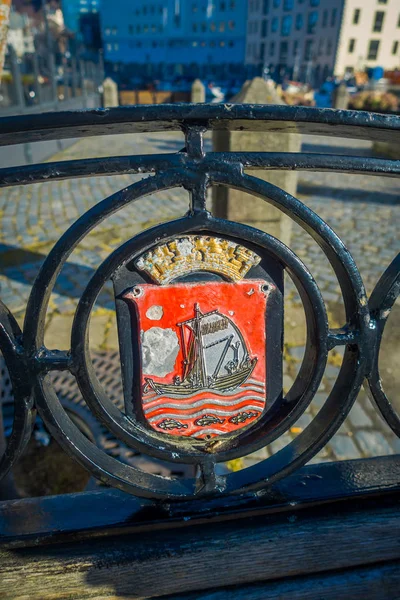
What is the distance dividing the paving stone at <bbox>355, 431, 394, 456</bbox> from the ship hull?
2.01m

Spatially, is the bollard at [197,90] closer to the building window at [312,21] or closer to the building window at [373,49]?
the building window at [373,49]

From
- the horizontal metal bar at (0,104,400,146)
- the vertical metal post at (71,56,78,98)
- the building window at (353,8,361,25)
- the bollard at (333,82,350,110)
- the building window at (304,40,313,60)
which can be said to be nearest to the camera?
the horizontal metal bar at (0,104,400,146)

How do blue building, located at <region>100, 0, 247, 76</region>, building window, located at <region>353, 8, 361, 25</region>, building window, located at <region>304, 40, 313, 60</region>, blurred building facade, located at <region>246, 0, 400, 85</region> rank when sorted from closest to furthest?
1. building window, located at <region>353, 8, 361, 25</region>
2. blurred building facade, located at <region>246, 0, 400, 85</region>
3. building window, located at <region>304, 40, 313, 60</region>
4. blue building, located at <region>100, 0, 247, 76</region>

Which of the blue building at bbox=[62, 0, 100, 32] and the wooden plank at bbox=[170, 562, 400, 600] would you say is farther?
the blue building at bbox=[62, 0, 100, 32]

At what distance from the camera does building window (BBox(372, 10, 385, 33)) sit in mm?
47844

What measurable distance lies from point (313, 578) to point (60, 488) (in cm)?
160

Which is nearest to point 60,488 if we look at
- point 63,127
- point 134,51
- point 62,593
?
point 62,593

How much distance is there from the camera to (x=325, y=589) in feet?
3.90

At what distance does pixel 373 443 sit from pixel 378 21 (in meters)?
59.1

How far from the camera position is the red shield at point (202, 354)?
869 millimetres

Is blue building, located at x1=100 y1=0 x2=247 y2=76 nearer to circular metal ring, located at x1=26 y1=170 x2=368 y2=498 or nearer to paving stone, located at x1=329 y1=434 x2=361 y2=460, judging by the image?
paving stone, located at x1=329 y1=434 x2=361 y2=460

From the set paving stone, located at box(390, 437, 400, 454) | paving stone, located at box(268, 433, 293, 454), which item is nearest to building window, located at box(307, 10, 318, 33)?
paving stone, located at box(390, 437, 400, 454)

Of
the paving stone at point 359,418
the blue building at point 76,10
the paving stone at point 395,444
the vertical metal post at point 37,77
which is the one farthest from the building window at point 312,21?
the paving stone at point 395,444

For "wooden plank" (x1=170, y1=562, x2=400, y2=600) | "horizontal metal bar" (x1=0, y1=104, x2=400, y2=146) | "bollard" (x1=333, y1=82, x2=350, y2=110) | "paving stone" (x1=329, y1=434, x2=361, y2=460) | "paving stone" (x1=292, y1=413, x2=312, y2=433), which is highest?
"bollard" (x1=333, y1=82, x2=350, y2=110)
